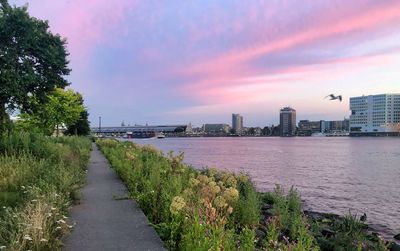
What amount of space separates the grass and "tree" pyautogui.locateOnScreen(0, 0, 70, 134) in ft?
46.5

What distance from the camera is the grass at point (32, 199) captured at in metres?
5.51

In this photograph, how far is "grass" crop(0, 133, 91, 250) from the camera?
551 centimetres

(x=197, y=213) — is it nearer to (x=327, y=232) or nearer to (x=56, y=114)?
(x=327, y=232)

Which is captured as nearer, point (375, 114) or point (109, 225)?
point (109, 225)

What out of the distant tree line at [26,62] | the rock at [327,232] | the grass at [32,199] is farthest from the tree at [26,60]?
the rock at [327,232]

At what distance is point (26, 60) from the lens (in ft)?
102

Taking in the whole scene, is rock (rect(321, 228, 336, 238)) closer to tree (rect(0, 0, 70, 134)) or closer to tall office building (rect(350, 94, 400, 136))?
tree (rect(0, 0, 70, 134))

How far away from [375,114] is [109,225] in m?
191

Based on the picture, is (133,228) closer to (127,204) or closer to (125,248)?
(125,248)

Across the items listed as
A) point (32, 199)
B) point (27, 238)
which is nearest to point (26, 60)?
point (32, 199)

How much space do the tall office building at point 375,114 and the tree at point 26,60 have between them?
161 metres

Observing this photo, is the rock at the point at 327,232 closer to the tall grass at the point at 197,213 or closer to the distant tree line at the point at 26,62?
the tall grass at the point at 197,213

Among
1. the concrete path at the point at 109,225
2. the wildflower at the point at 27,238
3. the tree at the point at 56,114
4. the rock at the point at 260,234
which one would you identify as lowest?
the rock at the point at 260,234

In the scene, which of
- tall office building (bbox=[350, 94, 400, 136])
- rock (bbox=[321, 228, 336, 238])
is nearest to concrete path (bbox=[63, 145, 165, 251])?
rock (bbox=[321, 228, 336, 238])
